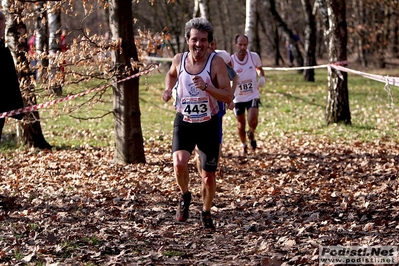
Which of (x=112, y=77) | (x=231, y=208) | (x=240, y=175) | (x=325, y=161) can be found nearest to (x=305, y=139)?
(x=325, y=161)

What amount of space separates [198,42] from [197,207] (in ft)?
8.15

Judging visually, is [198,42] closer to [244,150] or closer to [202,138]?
[202,138]

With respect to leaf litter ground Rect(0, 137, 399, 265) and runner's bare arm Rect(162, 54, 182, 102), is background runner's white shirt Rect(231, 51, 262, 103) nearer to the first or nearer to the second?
leaf litter ground Rect(0, 137, 399, 265)

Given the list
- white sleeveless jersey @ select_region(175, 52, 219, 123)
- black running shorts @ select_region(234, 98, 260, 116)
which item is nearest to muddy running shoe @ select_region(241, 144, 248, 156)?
black running shorts @ select_region(234, 98, 260, 116)

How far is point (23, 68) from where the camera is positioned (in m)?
11.6

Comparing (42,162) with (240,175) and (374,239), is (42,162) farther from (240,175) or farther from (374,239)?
(374,239)

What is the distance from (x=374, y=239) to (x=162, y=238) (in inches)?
83.5

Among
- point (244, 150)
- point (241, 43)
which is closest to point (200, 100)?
point (241, 43)

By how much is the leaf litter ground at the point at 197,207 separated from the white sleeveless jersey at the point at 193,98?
1.27m

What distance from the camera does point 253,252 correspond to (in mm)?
6230

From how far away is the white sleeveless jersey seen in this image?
23.5 ft

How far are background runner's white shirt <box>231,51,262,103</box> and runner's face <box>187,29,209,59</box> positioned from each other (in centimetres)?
470

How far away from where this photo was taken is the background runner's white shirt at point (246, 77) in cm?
1190

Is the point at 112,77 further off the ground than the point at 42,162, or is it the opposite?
the point at 112,77
